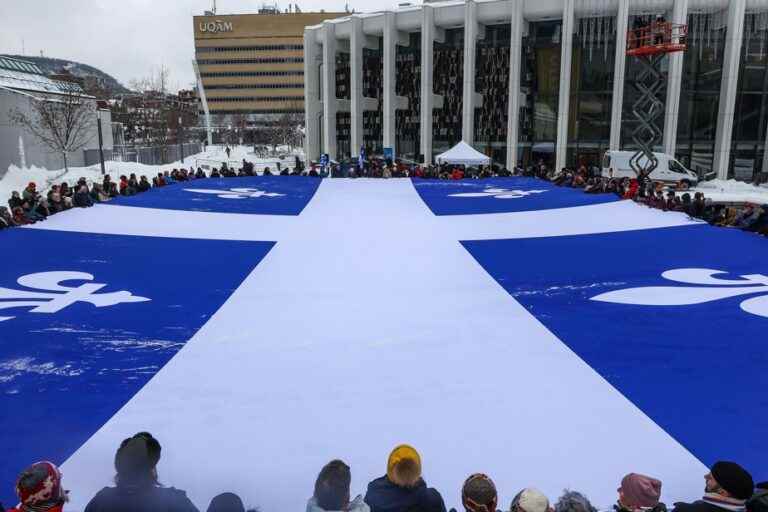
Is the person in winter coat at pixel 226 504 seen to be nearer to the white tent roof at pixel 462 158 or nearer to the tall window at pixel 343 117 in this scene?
the white tent roof at pixel 462 158

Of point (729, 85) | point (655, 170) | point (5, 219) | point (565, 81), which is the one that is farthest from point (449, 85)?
point (5, 219)

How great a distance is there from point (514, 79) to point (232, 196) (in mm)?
22511

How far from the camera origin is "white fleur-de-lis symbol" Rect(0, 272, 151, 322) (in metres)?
7.84

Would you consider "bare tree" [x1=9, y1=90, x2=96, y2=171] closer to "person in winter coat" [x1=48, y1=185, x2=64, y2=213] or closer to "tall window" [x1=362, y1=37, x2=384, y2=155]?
"person in winter coat" [x1=48, y1=185, x2=64, y2=213]

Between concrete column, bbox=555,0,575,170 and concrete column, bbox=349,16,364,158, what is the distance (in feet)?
45.6

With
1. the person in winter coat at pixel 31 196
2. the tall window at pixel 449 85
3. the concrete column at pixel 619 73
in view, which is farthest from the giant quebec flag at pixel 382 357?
the tall window at pixel 449 85

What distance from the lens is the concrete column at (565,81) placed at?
112ft

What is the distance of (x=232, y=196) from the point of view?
770 inches

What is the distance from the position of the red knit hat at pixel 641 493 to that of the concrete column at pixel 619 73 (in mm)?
33368

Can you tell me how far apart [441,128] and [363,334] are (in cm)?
3606

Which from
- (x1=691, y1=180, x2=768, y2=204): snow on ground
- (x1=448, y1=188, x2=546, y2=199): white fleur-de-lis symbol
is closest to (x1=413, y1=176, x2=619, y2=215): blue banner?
(x1=448, y1=188, x2=546, y2=199): white fleur-de-lis symbol

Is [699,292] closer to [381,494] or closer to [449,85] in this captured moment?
[381,494]

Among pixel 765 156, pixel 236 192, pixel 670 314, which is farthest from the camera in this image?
pixel 765 156

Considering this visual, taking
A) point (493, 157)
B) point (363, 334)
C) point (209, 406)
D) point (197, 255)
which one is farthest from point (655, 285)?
point (493, 157)
